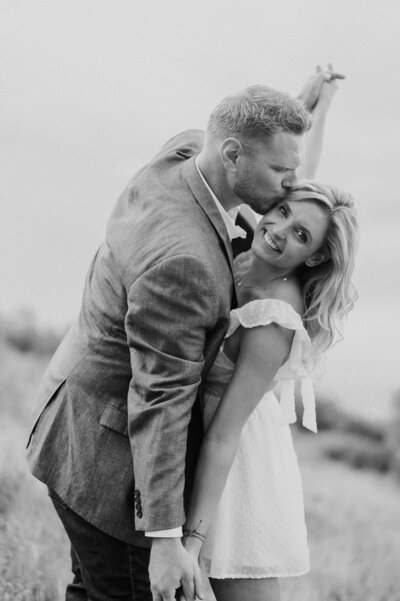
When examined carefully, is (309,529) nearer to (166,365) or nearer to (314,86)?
(314,86)

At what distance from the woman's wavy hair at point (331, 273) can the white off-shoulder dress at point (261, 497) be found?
0.10 m

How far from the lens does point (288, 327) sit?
2.93m

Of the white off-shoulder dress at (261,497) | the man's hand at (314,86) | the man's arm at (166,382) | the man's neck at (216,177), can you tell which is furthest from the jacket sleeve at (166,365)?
the man's hand at (314,86)

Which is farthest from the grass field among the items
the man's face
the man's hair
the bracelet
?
the man's hair

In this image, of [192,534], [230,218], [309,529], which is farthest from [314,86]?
[309,529]

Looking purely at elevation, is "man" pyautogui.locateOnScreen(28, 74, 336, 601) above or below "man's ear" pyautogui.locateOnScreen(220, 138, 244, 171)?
below

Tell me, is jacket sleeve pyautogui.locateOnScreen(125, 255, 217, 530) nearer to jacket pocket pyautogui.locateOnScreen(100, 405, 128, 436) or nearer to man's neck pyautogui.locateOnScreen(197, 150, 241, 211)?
jacket pocket pyautogui.locateOnScreen(100, 405, 128, 436)

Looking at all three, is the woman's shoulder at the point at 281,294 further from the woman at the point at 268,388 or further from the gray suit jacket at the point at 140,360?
the gray suit jacket at the point at 140,360

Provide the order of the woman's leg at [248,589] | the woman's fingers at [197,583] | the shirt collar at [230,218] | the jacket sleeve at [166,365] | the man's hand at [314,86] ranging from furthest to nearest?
the man's hand at [314,86] < the woman's leg at [248,589] < the shirt collar at [230,218] < the woman's fingers at [197,583] < the jacket sleeve at [166,365]

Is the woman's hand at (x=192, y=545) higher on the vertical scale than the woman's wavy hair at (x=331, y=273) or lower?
lower

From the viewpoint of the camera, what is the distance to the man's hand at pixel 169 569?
279 cm

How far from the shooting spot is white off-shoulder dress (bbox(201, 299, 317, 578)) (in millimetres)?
3051

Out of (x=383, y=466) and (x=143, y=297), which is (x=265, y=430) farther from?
(x=383, y=466)

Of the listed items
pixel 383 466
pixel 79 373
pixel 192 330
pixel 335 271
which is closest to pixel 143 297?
pixel 192 330
